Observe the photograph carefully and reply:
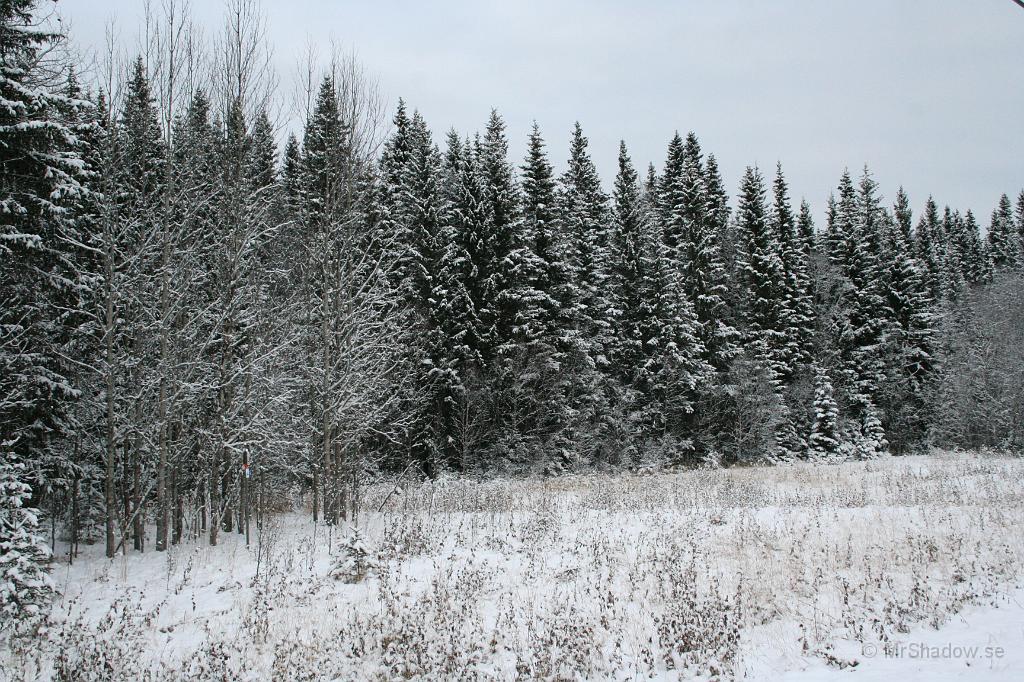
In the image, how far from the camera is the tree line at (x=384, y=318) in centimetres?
1216

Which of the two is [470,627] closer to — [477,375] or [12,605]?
[12,605]

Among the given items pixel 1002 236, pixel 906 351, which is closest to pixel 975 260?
pixel 1002 236

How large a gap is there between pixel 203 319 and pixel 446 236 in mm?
13572

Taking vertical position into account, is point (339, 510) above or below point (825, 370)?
below

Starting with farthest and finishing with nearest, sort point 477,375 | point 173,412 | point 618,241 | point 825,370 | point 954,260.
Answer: point 954,260, point 825,370, point 618,241, point 477,375, point 173,412

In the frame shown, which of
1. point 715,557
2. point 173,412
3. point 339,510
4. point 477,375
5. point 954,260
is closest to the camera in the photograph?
Answer: point 715,557

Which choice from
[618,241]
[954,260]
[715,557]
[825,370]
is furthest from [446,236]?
[954,260]

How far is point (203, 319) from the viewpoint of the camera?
516 inches

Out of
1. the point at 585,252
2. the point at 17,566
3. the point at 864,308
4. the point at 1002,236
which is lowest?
the point at 17,566

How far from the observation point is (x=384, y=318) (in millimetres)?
18797

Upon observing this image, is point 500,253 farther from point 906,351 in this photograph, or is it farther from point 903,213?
point 903,213

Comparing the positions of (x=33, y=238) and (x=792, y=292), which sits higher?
(x=792, y=292)

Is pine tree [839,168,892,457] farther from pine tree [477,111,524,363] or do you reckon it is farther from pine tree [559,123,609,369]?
pine tree [477,111,524,363]

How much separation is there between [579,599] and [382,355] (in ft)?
28.2
